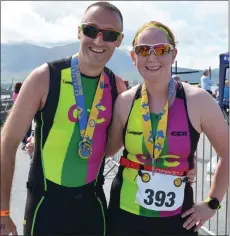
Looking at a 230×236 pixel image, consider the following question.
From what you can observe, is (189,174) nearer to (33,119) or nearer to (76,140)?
(76,140)

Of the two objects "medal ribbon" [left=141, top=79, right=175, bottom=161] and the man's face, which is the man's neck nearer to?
the man's face

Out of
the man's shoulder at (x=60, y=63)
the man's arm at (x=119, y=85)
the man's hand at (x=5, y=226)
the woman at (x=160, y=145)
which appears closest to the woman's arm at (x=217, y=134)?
the woman at (x=160, y=145)

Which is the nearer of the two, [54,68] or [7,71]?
[54,68]

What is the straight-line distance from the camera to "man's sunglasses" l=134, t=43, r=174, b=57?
7.06 ft

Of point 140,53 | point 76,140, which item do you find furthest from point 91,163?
point 140,53

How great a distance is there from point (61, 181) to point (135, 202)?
0.47 m

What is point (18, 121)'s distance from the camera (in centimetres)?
202

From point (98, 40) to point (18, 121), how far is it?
0.70 m

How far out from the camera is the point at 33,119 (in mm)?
2174

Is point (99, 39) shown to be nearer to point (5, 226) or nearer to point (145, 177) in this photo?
point (145, 177)

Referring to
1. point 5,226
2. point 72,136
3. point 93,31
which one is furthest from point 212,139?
Answer: point 5,226

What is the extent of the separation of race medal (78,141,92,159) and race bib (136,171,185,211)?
34 centimetres

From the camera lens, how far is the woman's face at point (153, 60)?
7.09ft

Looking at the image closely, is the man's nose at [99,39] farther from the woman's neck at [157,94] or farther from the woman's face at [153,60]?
the woman's neck at [157,94]
